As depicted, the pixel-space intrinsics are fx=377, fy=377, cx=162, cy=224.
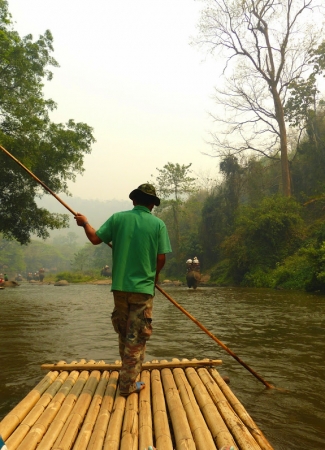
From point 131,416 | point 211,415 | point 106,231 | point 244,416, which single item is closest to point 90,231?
point 106,231

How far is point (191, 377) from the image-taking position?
11.1 ft

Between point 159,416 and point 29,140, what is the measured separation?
15885 millimetres

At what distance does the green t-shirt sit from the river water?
4.93ft

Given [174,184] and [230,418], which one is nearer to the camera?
[230,418]

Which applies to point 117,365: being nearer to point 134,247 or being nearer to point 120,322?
point 120,322

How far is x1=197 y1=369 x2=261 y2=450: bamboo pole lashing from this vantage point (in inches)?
86.7

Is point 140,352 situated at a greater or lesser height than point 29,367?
greater

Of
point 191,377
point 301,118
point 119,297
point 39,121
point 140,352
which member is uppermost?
point 301,118

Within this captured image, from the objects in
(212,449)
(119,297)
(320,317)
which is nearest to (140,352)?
(119,297)

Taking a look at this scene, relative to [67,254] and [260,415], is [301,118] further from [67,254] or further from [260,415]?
[67,254]

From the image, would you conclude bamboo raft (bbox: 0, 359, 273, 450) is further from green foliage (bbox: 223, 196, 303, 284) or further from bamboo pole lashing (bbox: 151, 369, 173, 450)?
green foliage (bbox: 223, 196, 303, 284)

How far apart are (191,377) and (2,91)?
16.8 metres

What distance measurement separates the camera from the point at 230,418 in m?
2.53

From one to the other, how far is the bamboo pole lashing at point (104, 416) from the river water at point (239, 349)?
3.16 feet
